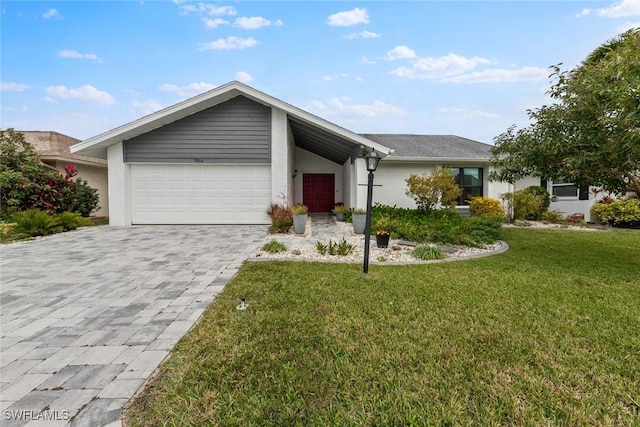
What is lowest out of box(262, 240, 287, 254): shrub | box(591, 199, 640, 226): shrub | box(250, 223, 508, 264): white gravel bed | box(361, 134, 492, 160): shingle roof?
box(250, 223, 508, 264): white gravel bed

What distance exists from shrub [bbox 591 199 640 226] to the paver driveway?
570 inches

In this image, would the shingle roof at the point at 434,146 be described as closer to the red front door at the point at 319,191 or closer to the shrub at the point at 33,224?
the red front door at the point at 319,191

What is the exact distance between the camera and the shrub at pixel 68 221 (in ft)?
28.9

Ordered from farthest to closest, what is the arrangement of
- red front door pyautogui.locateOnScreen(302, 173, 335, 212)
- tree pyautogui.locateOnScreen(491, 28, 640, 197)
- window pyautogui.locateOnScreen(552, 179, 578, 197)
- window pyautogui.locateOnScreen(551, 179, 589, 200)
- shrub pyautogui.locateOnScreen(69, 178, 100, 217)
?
red front door pyautogui.locateOnScreen(302, 173, 335, 212)
window pyautogui.locateOnScreen(552, 179, 578, 197)
window pyautogui.locateOnScreen(551, 179, 589, 200)
shrub pyautogui.locateOnScreen(69, 178, 100, 217)
tree pyautogui.locateOnScreen(491, 28, 640, 197)

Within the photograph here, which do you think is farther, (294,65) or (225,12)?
(294,65)

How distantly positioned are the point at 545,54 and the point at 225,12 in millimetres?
11753

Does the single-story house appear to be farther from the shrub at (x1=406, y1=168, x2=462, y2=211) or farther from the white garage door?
the shrub at (x1=406, y1=168, x2=462, y2=211)

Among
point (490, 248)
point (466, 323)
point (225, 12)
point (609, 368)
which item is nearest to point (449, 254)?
point (490, 248)

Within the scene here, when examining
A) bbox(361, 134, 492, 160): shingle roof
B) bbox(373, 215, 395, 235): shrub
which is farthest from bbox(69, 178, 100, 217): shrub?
bbox(361, 134, 492, 160): shingle roof

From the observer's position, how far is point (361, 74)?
1574 cm

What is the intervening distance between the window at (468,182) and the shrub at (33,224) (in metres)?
15.2

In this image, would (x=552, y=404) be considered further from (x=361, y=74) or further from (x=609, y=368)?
(x=361, y=74)

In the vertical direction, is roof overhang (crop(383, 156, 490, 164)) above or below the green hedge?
above

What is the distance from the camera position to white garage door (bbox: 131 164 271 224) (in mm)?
10258
